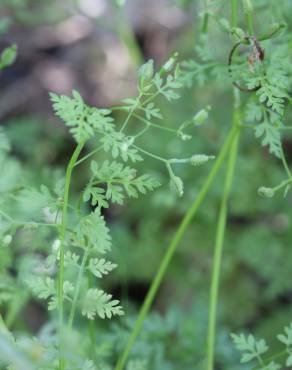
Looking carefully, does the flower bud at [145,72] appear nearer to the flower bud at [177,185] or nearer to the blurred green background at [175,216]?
the flower bud at [177,185]

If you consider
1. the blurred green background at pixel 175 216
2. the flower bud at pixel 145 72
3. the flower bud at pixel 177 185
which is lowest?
the blurred green background at pixel 175 216

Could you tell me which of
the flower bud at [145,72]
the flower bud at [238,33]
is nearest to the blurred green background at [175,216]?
the flower bud at [238,33]

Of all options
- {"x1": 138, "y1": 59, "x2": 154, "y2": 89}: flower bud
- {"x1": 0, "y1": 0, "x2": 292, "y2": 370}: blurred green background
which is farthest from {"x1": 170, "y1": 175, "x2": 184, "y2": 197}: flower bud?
{"x1": 0, "y1": 0, "x2": 292, "y2": 370}: blurred green background

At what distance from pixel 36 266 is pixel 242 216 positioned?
1.51 m

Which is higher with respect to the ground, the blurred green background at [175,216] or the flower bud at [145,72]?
the flower bud at [145,72]

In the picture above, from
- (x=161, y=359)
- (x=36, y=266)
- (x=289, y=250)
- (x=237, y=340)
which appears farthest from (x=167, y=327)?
(x=289, y=250)

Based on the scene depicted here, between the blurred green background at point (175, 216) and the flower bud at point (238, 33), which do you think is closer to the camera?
the flower bud at point (238, 33)

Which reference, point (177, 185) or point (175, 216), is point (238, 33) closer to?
point (177, 185)

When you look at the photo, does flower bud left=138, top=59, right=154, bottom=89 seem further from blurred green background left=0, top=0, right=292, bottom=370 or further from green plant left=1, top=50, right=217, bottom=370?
blurred green background left=0, top=0, right=292, bottom=370

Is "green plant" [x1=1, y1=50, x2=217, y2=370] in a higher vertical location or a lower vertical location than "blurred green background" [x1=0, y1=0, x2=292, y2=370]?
higher

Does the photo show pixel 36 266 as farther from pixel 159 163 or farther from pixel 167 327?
pixel 159 163

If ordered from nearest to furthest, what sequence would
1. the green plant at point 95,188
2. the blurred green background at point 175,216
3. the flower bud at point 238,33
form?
the green plant at point 95,188, the flower bud at point 238,33, the blurred green background at point 175,216

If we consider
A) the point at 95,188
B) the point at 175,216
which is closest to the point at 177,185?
the point at 95,188

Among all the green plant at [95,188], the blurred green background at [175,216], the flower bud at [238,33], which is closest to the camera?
the green plant at [95,188]
